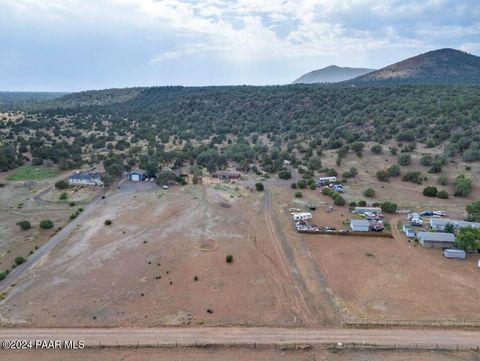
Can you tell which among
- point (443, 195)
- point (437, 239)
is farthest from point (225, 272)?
point (443, 195)

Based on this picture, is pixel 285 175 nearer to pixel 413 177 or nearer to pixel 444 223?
pixel 413 177

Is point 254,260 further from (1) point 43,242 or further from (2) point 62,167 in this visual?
(2) point 62,167

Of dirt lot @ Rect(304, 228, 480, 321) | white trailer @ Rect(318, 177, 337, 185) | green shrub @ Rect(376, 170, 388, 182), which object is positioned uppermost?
green shrub @ Rect(376, 170, 388, 182)

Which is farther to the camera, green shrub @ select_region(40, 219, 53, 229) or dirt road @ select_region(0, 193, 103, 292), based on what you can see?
green shrub @ select_region(40, 219, 53, 229)

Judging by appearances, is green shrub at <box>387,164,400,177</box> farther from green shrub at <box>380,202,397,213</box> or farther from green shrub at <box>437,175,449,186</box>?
green shrub at <box>380,202,397,213</box>

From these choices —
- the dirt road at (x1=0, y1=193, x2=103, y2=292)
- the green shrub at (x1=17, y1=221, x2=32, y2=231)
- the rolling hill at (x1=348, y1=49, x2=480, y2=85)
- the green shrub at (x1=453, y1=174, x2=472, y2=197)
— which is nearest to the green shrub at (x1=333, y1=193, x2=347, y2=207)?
the green shrub at (x1=453, y1=174, x2=472, y2=197)

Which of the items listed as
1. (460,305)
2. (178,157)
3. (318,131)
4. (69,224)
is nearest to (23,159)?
(178,157)
